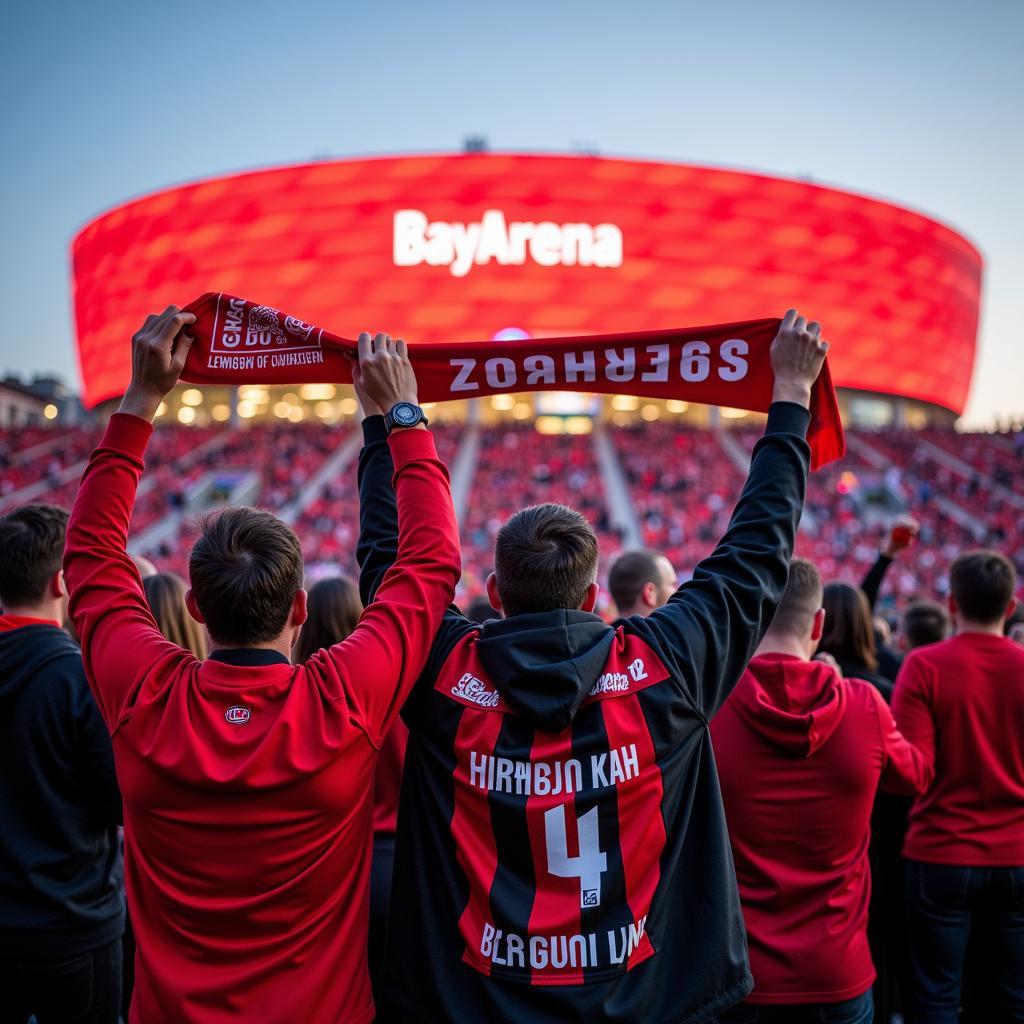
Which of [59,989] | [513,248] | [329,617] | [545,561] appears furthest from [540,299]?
[545,561]

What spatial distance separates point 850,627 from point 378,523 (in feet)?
7.06

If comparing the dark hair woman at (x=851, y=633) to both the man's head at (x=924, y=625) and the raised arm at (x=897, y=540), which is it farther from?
the man's head at (x=924, y=625)

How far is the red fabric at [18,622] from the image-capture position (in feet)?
8.25

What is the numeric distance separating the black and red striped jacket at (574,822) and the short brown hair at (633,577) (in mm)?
1271

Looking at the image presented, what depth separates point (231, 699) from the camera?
1.75 metres

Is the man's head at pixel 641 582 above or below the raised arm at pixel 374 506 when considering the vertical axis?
below

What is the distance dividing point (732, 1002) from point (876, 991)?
215 cm

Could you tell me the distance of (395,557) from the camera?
2.06 metres

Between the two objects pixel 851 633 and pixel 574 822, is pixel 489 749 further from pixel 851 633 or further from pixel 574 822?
pixel 851 633

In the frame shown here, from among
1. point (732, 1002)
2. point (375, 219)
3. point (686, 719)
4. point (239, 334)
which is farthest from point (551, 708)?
point (375, 219)

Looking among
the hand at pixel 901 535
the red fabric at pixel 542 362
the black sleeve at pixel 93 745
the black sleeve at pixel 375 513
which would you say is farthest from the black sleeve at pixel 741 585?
the hand at pixel 901 535

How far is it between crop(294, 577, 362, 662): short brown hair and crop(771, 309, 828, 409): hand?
1.69 m

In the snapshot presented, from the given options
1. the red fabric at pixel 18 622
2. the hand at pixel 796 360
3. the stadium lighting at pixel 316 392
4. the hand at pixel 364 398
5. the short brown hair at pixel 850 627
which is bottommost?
the short brown hair at pixel 850 627

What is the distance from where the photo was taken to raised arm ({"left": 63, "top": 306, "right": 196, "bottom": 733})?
1829 mm
